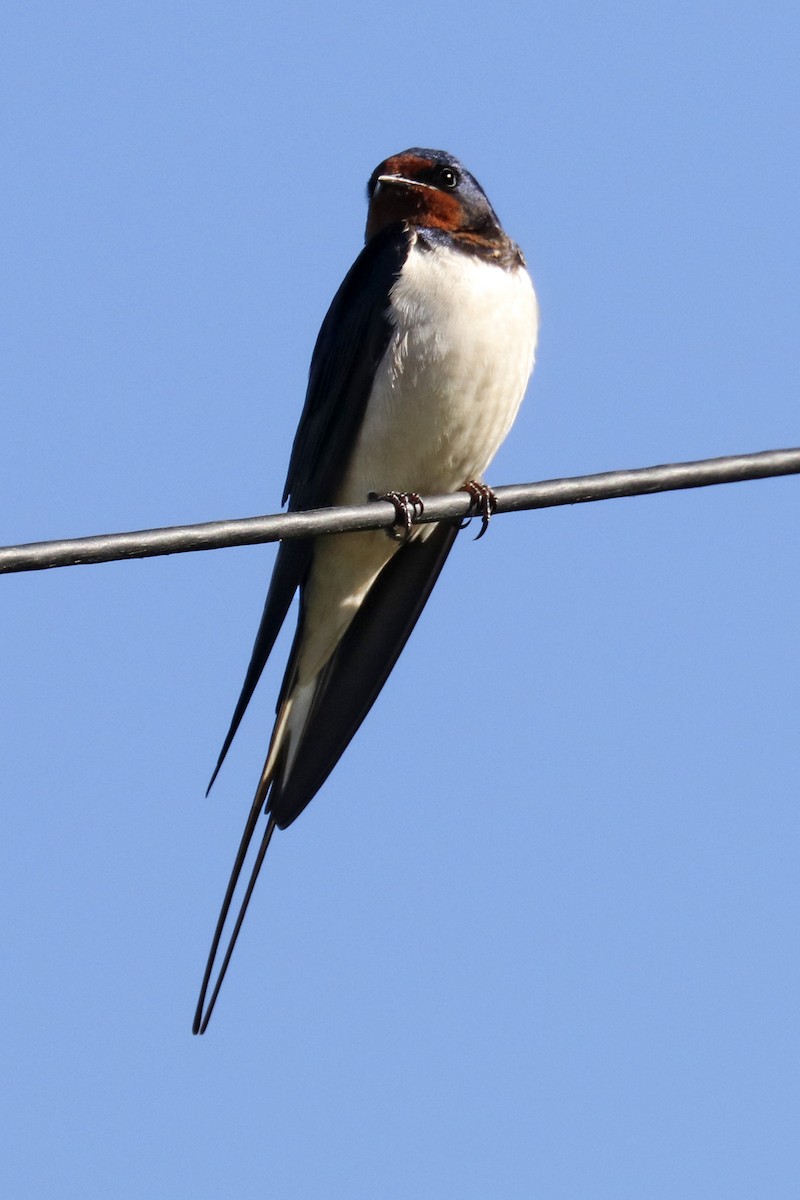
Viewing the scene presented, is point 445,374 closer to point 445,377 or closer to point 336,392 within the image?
point 445,377

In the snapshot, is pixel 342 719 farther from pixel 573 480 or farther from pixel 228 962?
pixel 573 480

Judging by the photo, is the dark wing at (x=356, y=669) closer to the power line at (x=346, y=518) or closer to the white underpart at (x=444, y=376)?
the white underpart at (x=444, y=376)

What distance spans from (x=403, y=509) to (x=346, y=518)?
634mm

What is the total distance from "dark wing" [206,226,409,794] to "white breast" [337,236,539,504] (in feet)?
0.15

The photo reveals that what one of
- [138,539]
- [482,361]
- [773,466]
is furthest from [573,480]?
[482,361]

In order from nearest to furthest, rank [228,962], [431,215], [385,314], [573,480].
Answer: [573,480] < [228,962] < [385,314] < [431,215]

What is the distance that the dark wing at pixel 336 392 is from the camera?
15.6ft

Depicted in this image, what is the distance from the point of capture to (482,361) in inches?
184

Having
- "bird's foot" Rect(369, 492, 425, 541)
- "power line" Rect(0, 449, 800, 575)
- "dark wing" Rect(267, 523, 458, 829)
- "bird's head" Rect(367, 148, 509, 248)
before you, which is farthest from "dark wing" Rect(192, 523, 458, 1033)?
"power line" Rect(0, 449, 800, 575)

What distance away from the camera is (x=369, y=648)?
5.16m

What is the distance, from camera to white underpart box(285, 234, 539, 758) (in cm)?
465

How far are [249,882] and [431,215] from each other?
186 cm

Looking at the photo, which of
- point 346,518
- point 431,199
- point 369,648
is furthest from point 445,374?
point 346,518

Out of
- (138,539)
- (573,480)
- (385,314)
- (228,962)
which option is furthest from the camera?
(385,314)
